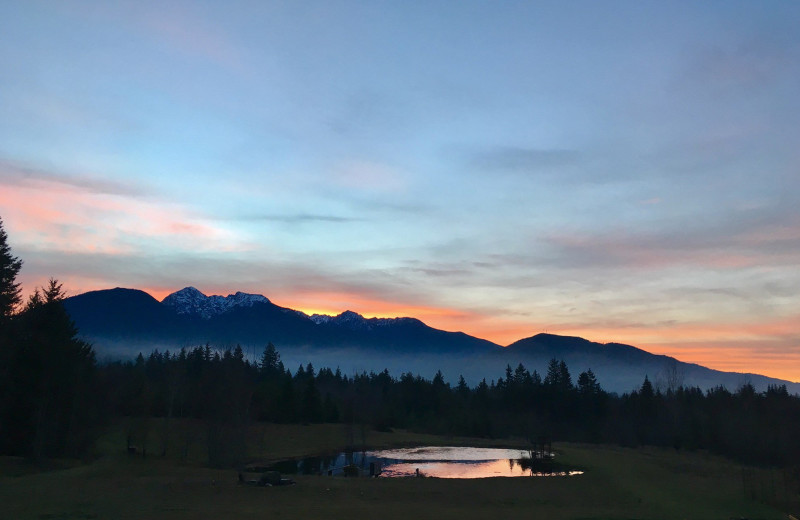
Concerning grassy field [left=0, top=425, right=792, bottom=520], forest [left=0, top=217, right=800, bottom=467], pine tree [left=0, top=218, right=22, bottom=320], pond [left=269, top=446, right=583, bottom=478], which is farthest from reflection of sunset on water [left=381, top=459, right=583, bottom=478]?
pine tree [left=0, top=218, right=22, bottom=320]

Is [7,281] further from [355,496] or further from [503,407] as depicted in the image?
[503,407]

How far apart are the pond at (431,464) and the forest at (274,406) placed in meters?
5.42

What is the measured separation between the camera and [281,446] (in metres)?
59.6

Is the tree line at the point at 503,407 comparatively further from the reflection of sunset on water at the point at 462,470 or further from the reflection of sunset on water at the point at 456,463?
the reflection of sunset on water at the point at 462,470

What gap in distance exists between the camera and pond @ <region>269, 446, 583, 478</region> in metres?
41.7

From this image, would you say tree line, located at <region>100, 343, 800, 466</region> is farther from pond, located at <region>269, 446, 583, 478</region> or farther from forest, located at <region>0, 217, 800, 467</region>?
pond, located at <region>269, 446, 583, 478</region>

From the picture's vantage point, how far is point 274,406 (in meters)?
76.2

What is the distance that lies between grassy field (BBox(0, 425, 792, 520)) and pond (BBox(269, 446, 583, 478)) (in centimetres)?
658

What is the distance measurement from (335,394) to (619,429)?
47547 mm

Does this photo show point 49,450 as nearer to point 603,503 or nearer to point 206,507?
point 206,507

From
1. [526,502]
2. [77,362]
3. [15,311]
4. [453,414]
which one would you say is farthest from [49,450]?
[453,414]

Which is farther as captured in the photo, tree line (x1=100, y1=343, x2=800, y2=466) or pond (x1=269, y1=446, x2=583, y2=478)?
tree line (x1=100, y1=343, x2=800, y2=466)

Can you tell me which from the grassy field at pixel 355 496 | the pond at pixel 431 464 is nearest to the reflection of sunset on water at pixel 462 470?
the pond at pixel 431 464

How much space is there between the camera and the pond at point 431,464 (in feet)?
137
